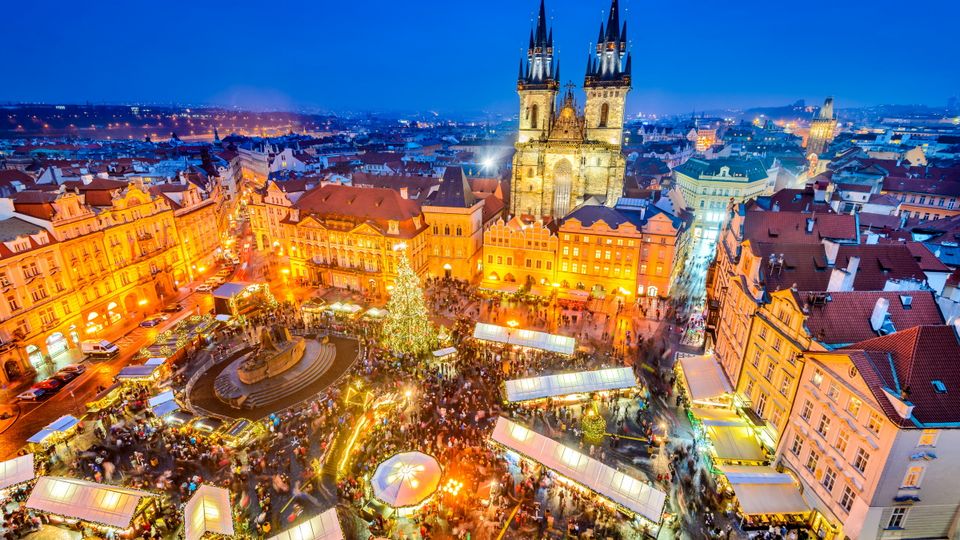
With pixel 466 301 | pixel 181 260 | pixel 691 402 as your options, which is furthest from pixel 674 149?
pixel 181 260

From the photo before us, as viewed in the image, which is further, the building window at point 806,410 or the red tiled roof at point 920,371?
the building window at point 806,410

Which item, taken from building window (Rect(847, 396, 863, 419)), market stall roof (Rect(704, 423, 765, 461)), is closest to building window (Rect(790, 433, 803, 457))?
market stall roof (Rect(704, 423, 765, 461))

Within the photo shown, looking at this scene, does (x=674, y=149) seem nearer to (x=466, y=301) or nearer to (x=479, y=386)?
(x=466, y=301)

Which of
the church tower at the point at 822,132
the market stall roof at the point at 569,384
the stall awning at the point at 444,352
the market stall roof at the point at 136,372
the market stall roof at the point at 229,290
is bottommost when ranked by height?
the market stall roof at the point at 136,372

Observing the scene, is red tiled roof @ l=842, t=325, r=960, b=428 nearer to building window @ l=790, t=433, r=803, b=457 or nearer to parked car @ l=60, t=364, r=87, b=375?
building window @ l=790, t=433, r=803, b=457

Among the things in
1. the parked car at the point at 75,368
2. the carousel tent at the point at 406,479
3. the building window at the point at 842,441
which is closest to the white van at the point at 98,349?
the parked car at the point at 75,368

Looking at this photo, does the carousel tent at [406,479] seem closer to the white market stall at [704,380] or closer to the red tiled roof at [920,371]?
the white market stall at [704,380]
